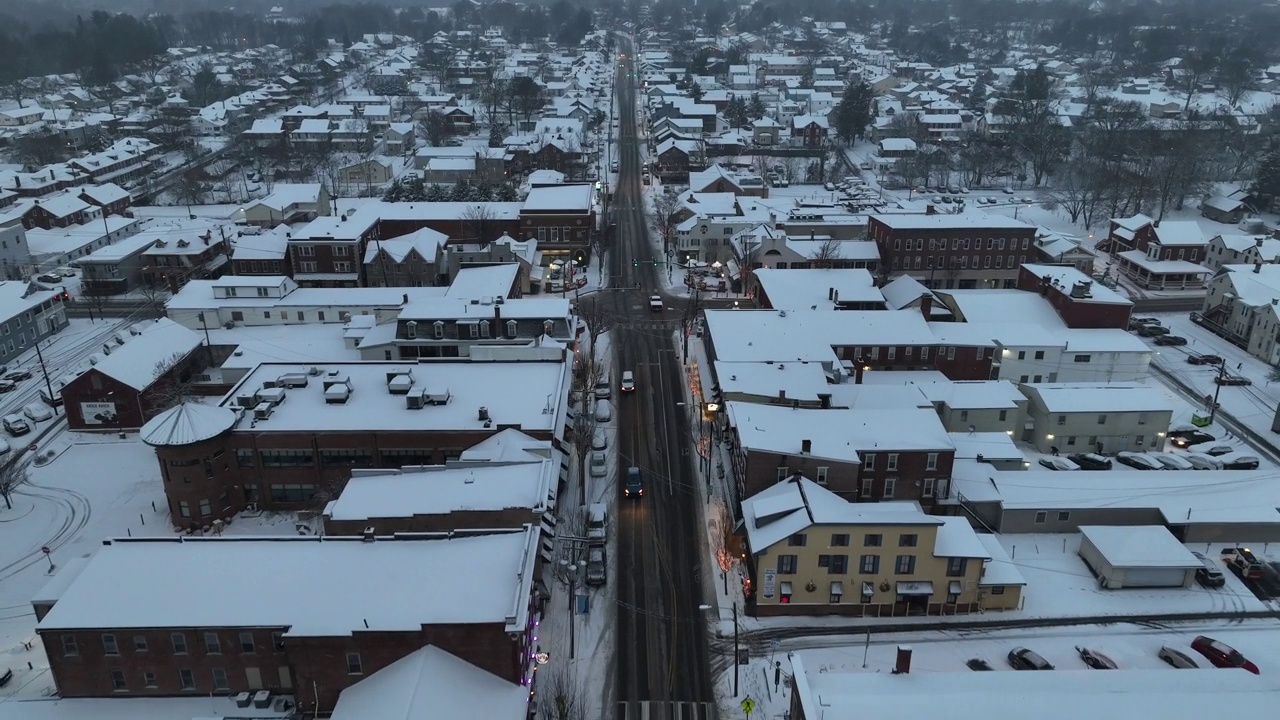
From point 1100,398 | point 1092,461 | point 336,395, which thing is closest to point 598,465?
point 336,395

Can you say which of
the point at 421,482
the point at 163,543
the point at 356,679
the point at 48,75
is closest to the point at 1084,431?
the point at 421,482

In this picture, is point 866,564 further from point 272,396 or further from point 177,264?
point 177,264

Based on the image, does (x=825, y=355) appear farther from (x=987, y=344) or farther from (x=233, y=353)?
(x=233, y=353)

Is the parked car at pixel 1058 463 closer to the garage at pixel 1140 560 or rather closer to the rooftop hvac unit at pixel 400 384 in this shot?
the garage at pixel 1140 560

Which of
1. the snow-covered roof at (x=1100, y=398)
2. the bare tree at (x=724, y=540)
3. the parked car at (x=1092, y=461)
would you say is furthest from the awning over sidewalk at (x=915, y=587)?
the snow-covered roof at (x=1100, y=398)

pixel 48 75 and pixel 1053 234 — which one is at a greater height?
pixel 48 75
